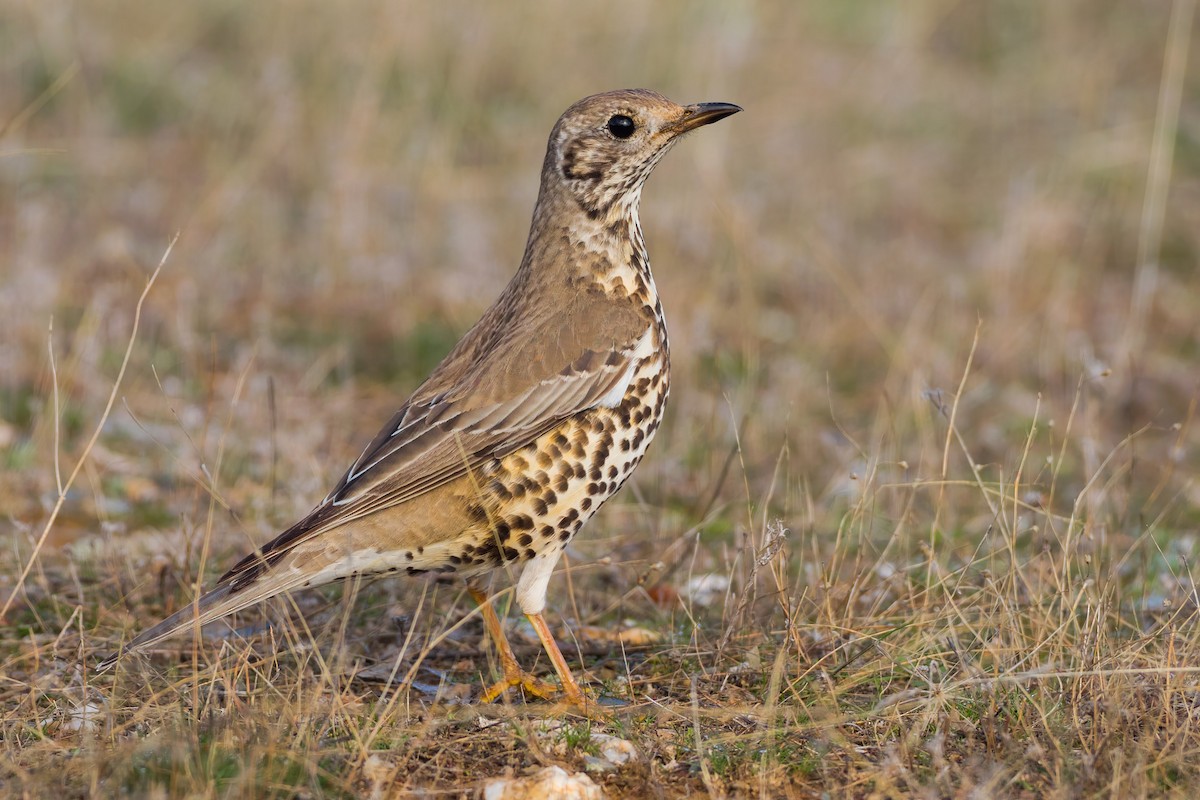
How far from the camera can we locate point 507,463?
4930 mm

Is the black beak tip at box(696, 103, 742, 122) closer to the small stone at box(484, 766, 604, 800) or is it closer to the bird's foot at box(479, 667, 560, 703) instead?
the bird's foot at box(479, 667, 560, 703)

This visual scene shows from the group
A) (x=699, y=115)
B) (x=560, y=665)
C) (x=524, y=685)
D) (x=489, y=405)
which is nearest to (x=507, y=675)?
(x=524, y=685)

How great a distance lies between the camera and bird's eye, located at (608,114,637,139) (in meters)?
Result: 5.43

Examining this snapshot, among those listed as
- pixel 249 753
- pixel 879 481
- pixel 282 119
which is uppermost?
pixel 282 119

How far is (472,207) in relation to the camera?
35.3 feet

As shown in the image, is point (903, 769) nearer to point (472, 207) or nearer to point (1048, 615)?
point (1048, 615)

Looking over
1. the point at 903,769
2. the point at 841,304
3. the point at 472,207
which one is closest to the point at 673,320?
the point at 841,304

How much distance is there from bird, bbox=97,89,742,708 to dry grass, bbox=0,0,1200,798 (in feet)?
1.00

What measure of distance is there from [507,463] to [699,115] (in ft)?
4.91

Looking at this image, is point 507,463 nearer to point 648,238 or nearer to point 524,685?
point 524,685

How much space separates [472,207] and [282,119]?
148 cm

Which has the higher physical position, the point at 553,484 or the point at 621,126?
the point at 621,126

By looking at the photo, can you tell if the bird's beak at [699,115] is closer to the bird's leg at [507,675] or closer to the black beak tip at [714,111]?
the black beak tip at [714,111]

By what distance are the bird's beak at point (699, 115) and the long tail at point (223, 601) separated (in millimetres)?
2129
